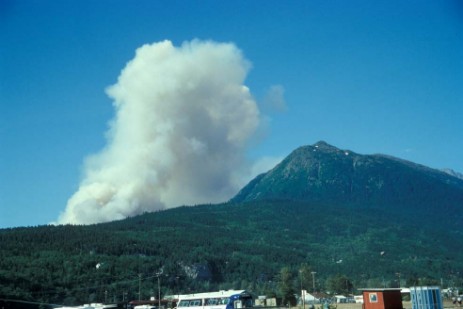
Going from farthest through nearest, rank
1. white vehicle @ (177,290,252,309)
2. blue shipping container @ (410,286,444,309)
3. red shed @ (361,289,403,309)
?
white vehicle @ (177,290,252,309) < red shed @ (361,289,403,309) < blue shipping container @ (410,286,444,309)

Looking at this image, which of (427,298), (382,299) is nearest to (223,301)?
(382,299)

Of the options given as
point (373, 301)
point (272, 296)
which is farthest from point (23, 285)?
point (373, 301)

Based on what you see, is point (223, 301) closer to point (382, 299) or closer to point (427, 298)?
point (382, 299)

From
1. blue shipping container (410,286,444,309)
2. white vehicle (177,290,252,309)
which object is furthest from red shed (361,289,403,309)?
white vehicle (177,290,252,309)

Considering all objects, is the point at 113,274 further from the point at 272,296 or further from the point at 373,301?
the point at 373,301

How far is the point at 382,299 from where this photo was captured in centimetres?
6381

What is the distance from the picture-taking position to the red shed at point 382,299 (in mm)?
63938

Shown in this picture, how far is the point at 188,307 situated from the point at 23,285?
279ft

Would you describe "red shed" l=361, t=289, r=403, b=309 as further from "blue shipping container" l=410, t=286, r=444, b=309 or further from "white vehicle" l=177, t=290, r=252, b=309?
"white vehicle" l=177, t=290, r=252, b=309

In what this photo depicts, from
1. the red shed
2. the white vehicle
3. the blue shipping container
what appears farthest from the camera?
the white vehicle

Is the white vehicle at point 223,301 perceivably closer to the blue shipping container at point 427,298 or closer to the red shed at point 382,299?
the red shed at point 382,299

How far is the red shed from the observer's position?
63938 mm

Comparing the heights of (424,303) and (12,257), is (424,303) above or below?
below

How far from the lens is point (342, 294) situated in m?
171
